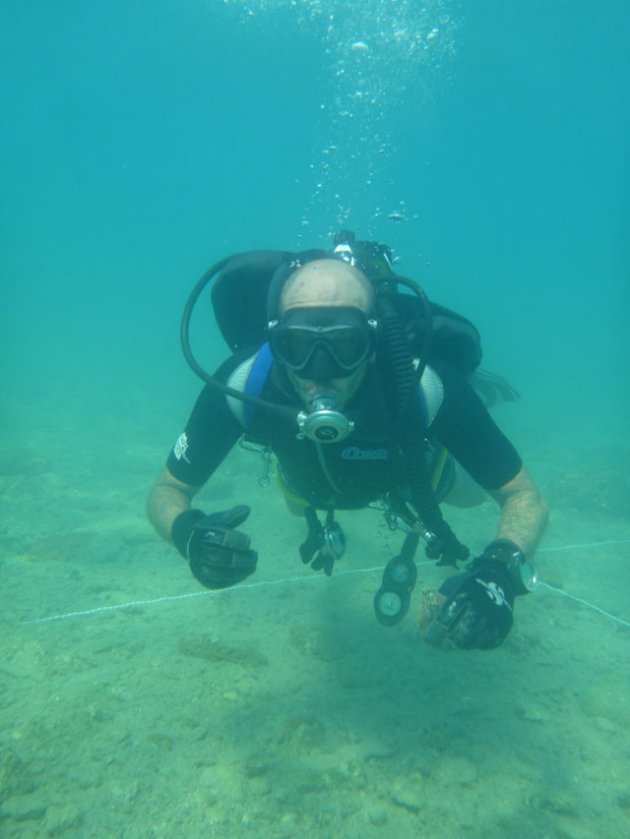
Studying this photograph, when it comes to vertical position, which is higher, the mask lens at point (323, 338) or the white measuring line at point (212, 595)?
the mask lens at point (323, 338)

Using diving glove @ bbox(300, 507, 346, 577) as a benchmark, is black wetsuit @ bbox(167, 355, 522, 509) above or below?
above

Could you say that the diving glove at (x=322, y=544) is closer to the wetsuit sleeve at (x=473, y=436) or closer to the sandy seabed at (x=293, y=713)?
the sandy seabed at (x=293, y=713)

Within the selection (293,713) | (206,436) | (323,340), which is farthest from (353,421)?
(293,713)

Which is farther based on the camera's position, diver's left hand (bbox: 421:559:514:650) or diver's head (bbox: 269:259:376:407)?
diver's head (bbox: 269:259:376:407)

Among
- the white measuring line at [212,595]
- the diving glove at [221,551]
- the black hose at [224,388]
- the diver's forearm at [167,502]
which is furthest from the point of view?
the white measuring line at [212,595]

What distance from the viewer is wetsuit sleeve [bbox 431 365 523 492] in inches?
139

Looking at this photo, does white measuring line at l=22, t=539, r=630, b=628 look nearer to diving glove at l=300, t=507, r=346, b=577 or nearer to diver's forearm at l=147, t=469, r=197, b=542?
diving glove at l=300, t=507, r=346, b=577

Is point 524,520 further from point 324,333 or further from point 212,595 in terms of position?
point 212,595

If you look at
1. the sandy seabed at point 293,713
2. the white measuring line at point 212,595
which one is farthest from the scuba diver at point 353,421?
the white measuring line at point 212,595

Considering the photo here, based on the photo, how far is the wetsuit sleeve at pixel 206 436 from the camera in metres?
3.84

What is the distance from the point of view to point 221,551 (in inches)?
113

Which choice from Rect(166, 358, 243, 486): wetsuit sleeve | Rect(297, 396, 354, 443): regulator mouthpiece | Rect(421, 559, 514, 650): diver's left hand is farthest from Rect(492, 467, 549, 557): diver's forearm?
Rect(166, 358, 243, 486): wetsuit sleeve

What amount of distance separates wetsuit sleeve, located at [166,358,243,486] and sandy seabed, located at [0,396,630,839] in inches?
72.8

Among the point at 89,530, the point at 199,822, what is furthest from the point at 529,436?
the point at 199,822
